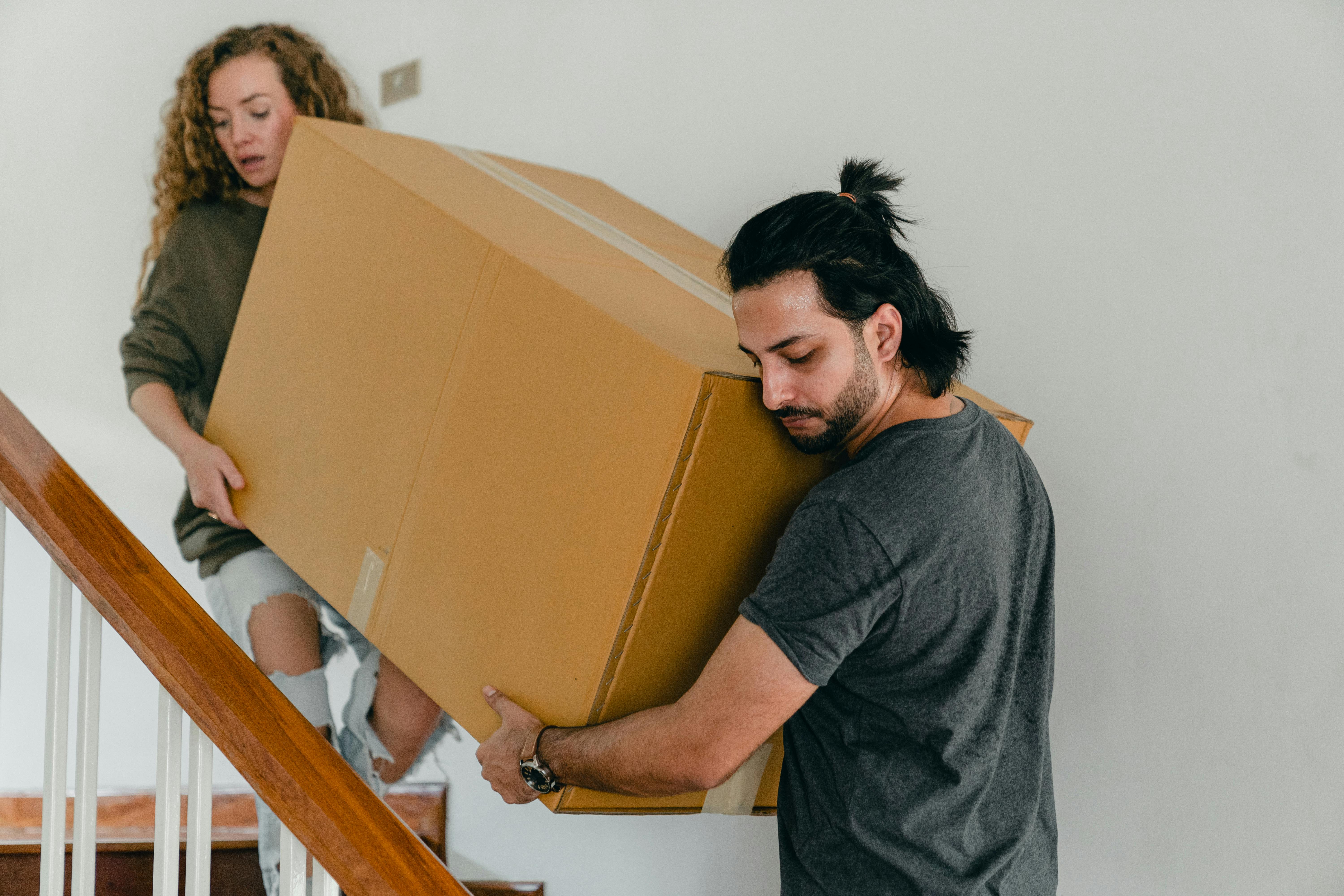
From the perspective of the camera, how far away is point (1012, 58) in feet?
4.33

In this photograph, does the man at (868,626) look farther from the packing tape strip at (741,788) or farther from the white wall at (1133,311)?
the white wall at (1133,311)

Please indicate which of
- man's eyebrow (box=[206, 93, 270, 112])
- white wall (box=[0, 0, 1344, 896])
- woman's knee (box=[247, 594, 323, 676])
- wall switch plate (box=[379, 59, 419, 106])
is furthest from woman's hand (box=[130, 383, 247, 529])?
wall switch plate (box=[379, 59, 419, 106])

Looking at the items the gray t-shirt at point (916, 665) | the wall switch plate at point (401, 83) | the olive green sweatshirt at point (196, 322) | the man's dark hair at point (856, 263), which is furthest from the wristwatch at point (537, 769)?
the wall switch plate at point (401, 83)

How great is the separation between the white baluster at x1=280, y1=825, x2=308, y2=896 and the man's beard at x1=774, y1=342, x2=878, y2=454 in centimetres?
57

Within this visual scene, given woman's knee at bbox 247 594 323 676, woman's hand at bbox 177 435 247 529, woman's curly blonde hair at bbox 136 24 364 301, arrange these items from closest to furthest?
woman's hand at bbox 177 435 247 529 → woman's knee at bbox 247 594 323 676 → woman's curly blonde hair at bbox 136 24 364 301

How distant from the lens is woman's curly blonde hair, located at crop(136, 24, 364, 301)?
1.55 metres

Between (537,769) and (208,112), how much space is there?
1.26m

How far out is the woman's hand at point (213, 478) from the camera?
131 cm

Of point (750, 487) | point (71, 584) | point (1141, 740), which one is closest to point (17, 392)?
point (71, 584)

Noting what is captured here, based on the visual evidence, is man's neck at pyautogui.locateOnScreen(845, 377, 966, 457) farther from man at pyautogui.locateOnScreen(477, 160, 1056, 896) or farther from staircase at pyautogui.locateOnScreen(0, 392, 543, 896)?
staircase at pyautogui.locateOnScreen(0, 392, 543, 896)

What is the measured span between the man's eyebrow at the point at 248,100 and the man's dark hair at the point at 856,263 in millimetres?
992

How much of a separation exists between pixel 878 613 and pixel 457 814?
5.15 feet

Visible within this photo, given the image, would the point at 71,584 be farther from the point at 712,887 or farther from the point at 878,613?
the point at 712,887

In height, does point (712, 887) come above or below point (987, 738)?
below
